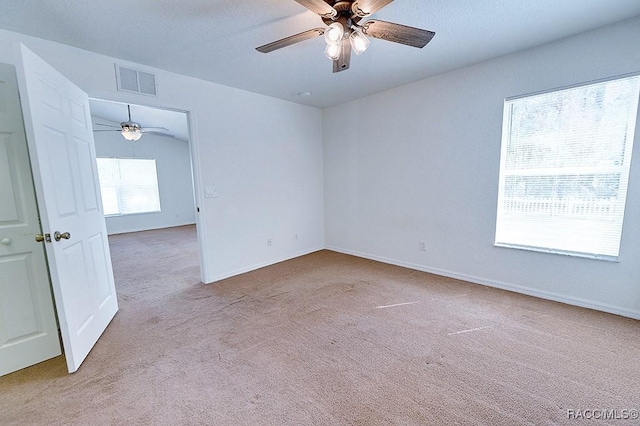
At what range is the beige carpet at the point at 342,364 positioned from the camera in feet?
4.73

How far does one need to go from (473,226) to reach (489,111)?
131 centimetres

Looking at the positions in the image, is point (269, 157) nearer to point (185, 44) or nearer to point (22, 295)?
point (185, 44)

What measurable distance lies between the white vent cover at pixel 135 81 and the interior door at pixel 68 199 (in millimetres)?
380

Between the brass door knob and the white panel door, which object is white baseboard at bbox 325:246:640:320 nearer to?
the brass door knob

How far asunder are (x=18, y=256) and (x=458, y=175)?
4.12 metres

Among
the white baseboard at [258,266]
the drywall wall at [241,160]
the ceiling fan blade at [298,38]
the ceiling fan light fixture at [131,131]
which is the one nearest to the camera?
the ceiling fan blade at [298,38]

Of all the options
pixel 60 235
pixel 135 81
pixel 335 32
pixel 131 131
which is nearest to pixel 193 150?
pixel 135 81

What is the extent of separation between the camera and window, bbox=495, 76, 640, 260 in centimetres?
224

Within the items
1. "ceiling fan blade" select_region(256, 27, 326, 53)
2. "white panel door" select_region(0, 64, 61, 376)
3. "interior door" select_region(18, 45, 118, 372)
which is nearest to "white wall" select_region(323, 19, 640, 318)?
"ceiling fan blade" select_region(256, 27, 326, 53)

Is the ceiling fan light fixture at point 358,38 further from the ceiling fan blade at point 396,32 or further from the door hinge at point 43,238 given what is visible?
the door hinge at point 43,238

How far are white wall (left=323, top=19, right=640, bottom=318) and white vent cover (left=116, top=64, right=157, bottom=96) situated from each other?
262cm

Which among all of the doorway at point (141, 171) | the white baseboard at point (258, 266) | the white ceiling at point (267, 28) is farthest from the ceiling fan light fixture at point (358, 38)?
the doorway at point (141, 171)

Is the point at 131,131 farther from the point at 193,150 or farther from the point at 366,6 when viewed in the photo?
the point at 366,6

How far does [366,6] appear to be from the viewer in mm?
1522
